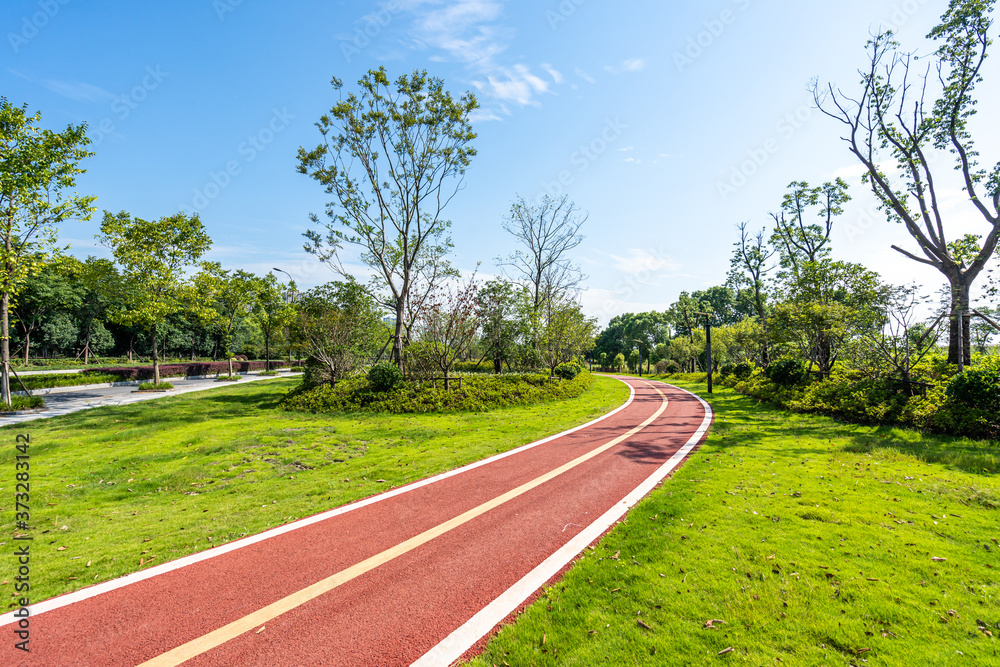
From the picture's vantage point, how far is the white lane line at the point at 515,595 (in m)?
2.88

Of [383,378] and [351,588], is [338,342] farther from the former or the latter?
[351,588]

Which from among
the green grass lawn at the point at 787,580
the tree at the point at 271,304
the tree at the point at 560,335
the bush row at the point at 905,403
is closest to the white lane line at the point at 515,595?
the green grass lawn at the point at 787,580

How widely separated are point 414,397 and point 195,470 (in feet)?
26.9

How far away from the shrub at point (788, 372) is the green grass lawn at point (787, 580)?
12.7 metres

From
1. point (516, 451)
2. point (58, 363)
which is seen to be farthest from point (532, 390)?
point (58, 363)

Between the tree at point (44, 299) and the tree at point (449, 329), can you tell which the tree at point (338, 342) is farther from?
the tree at point (44, 299)

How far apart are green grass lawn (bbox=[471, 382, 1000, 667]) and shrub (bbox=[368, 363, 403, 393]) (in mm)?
11888

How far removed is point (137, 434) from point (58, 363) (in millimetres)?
42214

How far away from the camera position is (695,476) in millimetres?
6980

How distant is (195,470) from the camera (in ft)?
23.5

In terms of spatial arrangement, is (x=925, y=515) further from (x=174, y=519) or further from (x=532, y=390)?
(x=532, y=390)

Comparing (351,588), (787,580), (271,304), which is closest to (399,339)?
(351,588)

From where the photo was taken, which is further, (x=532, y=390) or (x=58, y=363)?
(x=58, y=363)

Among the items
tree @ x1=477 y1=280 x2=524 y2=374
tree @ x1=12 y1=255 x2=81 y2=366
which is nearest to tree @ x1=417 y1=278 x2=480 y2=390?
tree @ x1=477 y1=280 x2=524 y2=374
